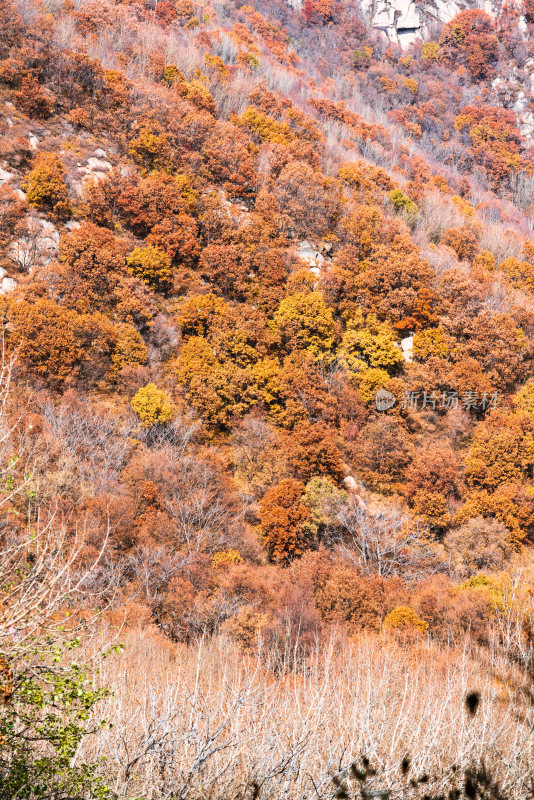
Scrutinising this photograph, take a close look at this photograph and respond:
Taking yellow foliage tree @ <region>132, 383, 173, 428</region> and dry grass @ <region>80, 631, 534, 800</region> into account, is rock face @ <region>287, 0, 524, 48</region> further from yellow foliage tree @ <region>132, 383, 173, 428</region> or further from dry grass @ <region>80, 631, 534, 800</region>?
dry grass @ <region>80, 631, 534, 800</region>

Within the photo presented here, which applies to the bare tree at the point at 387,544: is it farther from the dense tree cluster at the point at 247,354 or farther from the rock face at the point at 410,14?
the rock face at the point at 410,14

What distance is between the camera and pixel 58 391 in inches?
1179

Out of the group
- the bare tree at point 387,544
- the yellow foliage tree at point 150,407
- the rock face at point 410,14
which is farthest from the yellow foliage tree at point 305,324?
the rock face at point 410,14

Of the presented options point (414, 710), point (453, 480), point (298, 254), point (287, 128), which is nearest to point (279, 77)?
point (287, 128)

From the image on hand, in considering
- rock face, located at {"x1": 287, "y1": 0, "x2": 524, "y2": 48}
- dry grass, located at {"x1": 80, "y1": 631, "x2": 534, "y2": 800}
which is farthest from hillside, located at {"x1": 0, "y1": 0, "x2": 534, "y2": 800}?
rock face, located at {"x1": 287, "y1": 0, "x2": 524, "y2": 48}

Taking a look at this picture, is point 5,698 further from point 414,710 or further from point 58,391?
point 58,391

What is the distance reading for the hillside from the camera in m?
10.2

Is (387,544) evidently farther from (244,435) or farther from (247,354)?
(247,354)

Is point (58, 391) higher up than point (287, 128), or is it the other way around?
point (287, 128)

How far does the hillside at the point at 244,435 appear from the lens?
10.2 m

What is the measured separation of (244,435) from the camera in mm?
31438

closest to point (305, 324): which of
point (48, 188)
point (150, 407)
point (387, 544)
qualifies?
point (150, 407)

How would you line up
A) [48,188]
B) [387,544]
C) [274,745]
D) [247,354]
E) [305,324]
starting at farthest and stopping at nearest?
[305,324] → [48,188] → [247,354] → [387,544] → [274,745]

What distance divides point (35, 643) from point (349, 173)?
177 feet
